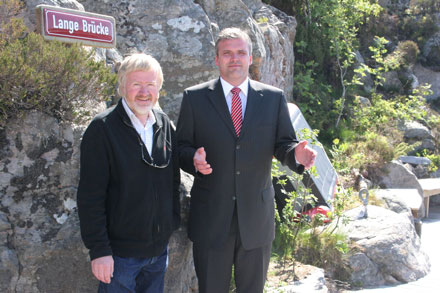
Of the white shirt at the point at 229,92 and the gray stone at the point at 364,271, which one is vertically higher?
the white shirt at the point at 229,92

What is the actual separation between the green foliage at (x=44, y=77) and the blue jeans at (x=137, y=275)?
1.06m

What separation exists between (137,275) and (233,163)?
898mm

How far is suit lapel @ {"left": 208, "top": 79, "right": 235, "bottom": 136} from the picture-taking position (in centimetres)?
288

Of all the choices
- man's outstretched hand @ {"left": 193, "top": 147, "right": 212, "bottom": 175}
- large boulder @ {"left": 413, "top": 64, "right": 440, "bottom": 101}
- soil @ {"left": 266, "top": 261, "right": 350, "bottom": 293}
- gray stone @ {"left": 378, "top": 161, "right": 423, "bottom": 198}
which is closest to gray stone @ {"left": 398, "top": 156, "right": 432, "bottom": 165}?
gray stone @ {"left": 378, "top": 161, "right": 423, "bottom": 198}

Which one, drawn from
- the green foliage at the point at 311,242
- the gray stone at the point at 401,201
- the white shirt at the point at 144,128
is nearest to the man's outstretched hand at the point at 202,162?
the white shirt at the point at 144,128

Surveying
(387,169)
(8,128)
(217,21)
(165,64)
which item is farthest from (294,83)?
(8,128)

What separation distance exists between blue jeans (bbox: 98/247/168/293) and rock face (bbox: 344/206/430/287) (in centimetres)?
307

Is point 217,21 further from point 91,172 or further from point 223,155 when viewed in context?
point 91,172

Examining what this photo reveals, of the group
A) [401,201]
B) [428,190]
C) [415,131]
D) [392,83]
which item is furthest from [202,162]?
[392,83]

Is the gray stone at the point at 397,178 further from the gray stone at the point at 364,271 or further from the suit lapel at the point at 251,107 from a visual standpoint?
the suit lapel at the point at 251,107

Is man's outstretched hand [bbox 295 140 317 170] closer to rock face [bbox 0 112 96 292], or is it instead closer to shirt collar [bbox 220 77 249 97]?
shirt collar [bbox 220 77 249 97]

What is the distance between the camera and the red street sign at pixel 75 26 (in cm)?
287

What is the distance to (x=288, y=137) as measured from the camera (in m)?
2.96

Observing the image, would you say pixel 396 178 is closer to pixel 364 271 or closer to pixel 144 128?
pixel 364 271
